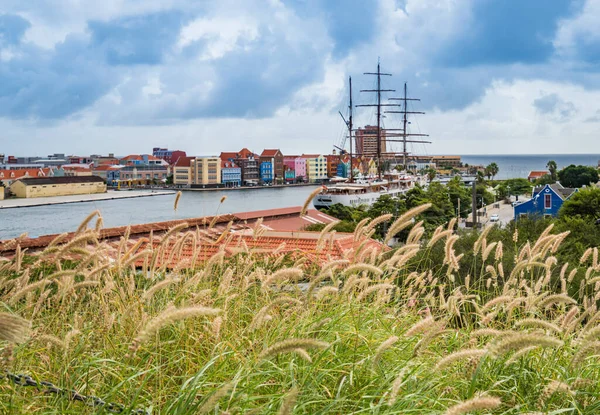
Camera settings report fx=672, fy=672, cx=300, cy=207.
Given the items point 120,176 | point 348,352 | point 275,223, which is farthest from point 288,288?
point 120,176

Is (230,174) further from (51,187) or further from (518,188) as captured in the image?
(518,188)

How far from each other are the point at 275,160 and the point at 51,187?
57930 mm

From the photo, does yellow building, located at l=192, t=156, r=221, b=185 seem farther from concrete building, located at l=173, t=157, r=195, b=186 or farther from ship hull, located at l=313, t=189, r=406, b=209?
ship hull, located at l=313, t=189, r=406, b=209

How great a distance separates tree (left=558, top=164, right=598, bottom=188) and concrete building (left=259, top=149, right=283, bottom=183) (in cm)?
6480

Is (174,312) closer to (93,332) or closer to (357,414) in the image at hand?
(357,414)

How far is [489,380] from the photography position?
114 inches

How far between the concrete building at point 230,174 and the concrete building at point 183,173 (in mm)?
6571

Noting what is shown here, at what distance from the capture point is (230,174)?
14250 cm

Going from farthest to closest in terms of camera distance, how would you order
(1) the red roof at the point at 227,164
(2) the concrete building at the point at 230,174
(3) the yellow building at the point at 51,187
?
(1) the red roof at the point at 227,164 < (2) the concrete building at the point at 230,174 < (3) the yellow building at the point at 51,187

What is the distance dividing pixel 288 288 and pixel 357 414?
2090 millimetres

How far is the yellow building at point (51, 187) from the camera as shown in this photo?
348 ft

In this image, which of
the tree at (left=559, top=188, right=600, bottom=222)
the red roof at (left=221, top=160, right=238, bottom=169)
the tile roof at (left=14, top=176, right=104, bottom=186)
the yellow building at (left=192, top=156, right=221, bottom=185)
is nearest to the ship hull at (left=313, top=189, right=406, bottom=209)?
the tree at (left=559, top=188, right=600, bottom=222)

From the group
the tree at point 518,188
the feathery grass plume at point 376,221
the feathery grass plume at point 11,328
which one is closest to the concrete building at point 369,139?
the tree at point 518,188

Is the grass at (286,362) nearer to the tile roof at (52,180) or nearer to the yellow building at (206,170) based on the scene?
the tile roof at (52,180)
